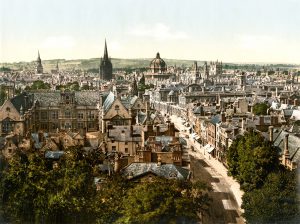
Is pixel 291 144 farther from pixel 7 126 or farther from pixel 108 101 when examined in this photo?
pixel 7 126

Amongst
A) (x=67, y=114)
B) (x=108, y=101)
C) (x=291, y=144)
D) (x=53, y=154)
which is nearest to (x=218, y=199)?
(x=291, y=144)

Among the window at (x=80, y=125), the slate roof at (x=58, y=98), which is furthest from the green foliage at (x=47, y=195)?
the slate roof at (x=58, y=98)

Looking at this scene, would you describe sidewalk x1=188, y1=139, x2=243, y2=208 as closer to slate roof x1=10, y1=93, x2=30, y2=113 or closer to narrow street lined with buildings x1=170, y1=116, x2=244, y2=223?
narrow street lined with buildings x1=170, y1=116, x2=244, y2=223

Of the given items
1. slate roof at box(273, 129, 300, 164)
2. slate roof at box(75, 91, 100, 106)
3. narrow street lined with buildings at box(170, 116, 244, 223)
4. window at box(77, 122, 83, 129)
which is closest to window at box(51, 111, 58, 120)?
window at box(77, 122, 83, 129)

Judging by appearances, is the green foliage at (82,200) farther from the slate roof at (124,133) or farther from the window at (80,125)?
the window at (80,125)

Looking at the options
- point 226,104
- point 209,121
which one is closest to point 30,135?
point 209,121

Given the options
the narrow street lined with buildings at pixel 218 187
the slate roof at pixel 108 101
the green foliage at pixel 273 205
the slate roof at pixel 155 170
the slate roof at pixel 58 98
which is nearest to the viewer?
the green foliage at pixel 273 205
